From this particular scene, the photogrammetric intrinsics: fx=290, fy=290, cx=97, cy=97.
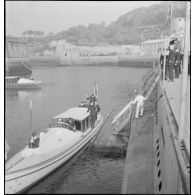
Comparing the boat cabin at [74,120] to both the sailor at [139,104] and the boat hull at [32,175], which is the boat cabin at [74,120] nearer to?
the boat hull at [32,175]

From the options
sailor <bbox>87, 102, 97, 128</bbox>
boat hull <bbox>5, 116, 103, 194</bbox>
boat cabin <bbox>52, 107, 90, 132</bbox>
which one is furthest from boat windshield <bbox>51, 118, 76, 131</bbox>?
sailor <bbox>87, 102, 97, 128</bbox>

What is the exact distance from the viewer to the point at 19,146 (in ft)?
68.4

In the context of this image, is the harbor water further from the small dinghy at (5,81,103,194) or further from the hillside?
the hillside

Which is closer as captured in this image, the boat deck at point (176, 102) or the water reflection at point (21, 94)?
the boat deck at point (176, 102)

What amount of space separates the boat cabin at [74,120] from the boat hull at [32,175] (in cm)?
122

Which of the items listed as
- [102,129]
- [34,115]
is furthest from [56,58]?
[102,129]

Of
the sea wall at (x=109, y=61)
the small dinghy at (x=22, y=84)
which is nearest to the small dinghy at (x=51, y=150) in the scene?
the small dinghy at (x=22, y=84)

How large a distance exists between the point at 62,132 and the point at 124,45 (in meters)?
121

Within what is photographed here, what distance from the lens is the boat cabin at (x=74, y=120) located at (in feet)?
63.8

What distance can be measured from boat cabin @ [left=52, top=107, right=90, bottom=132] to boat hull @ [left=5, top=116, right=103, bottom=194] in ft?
4.00

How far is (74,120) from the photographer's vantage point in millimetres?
20203

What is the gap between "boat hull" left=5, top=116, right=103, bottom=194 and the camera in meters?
12.4

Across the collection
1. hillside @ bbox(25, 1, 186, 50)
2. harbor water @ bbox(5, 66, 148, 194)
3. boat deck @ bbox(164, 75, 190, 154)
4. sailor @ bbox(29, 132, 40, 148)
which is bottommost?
harbor water @ bbox(5, 66, 148, 194)

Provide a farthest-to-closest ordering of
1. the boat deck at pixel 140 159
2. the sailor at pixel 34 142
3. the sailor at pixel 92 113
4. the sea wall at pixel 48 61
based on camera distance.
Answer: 1. the sea wall at pixel 48 61
2. the sailor at pixel 92 113
3. the sailor at pixel 34 142
4. the boat deck at pixel 140 159
